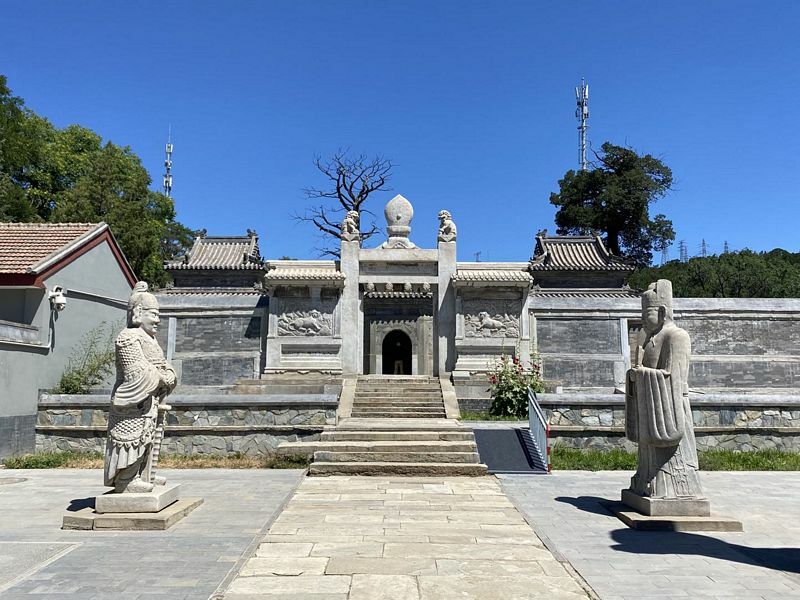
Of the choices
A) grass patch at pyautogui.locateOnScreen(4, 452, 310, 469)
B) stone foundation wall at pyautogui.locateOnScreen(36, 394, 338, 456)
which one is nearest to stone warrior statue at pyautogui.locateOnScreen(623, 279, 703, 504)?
grass patch at pyautogui.locateOnScreen(4, 452, 310, 469)

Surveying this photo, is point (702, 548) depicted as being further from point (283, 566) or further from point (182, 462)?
point (182, 462)

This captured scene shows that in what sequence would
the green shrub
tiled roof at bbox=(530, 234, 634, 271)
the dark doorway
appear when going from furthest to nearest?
the dark doorway, tiled roof at bbox=(530, 234, 634, 271), the green shrub

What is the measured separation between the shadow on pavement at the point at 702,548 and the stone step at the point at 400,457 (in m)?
3.97

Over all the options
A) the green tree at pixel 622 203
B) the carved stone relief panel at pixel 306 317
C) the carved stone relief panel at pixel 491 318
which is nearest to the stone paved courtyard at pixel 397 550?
the carved stone relief panel at pixel 491 318

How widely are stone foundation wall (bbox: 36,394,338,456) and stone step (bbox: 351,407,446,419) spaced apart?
1541 mm

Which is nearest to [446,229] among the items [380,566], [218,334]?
[218,334]

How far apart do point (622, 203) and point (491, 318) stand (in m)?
25.6

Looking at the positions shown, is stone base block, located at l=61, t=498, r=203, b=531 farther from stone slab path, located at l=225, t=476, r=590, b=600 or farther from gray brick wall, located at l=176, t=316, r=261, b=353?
gray brick wall, located at l=176, t=316, r=261, b=353

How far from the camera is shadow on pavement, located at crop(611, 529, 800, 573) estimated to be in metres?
5.20

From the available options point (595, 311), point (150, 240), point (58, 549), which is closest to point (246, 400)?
point (58, 549)

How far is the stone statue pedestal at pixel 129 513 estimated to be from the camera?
6207 millimetres

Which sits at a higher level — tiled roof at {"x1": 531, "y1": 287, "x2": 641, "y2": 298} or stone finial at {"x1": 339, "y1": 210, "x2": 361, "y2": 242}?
stone finial at {"x1": 339, "y1": 210, "x2": 361, "y2": 242}

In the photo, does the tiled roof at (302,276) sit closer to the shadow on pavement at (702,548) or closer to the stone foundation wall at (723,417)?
the stone foundation wall at (723,417)

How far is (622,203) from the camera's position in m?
37.9
